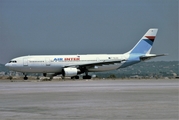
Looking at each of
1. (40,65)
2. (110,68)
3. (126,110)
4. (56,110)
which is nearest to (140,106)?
(126,110)

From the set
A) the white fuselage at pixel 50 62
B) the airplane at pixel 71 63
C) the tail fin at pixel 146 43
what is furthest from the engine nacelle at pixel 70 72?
the tail fin at pixel 146 43

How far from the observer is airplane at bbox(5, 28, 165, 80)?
63.1 meters

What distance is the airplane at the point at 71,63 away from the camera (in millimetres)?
63062

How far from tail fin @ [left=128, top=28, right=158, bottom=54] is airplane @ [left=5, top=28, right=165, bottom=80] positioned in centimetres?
70

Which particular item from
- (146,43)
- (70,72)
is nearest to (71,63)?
(70,72)

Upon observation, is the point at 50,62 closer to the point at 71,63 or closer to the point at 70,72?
the point at 71,63

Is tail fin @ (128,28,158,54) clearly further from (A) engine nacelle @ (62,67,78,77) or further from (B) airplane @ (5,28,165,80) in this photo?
(A) engine nacelle @ (62,67,78,77)

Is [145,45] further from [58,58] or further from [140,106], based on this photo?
[140,106]

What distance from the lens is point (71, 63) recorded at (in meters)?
65.0

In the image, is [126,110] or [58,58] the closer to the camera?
[126,110]

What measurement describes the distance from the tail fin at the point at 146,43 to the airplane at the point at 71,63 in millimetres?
703

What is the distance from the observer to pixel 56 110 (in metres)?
17.0

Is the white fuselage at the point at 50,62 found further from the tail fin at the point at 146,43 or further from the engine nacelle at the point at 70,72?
the tail fin at the point at 146,43

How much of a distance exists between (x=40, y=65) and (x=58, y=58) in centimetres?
285
